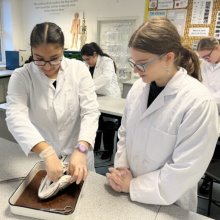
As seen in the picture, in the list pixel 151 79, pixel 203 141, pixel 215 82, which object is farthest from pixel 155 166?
pixel 215 82

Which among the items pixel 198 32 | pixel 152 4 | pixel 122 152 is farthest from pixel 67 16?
pixel 122 152

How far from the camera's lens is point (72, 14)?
13.8 ft

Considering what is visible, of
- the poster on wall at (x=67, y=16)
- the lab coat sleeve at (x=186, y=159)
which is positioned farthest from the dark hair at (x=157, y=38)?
the poster on wall at (x=67, y=16)

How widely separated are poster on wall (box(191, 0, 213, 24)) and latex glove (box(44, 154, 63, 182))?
3.12m

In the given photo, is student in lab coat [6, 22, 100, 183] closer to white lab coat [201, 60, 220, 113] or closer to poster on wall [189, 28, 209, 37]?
white lab coat [201, 60, 220, 113]

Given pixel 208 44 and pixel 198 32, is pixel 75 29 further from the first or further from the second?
pixel 208 44

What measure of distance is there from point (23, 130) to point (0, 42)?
4.83 metres

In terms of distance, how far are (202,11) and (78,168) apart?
3.12m

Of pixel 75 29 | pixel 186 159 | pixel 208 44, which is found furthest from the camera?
pixel 75 29

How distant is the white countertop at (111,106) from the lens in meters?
2.14

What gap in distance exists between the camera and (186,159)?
0.77 m

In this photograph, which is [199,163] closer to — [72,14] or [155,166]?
[155,166]

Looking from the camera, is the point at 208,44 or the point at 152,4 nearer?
the point at 208,44

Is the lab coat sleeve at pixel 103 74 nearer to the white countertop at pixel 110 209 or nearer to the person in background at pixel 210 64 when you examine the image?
the person in background at pixel 210 64
